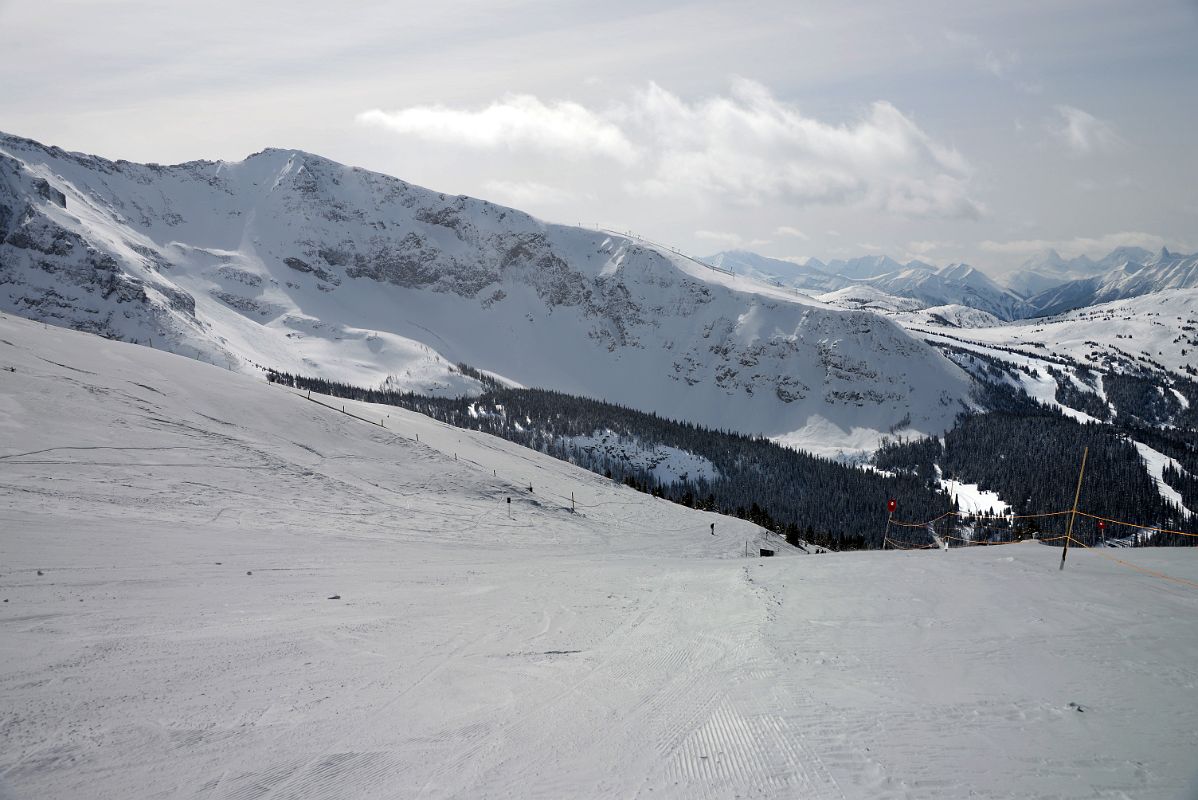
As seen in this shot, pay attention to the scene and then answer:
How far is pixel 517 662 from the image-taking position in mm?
11234

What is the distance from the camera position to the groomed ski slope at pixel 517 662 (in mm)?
7266

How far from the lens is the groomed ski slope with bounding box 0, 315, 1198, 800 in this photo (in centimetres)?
727

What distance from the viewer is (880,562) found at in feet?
75.9

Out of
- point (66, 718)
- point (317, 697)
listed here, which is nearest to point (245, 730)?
point (317, 697)

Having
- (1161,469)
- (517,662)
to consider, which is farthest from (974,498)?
(517,662)

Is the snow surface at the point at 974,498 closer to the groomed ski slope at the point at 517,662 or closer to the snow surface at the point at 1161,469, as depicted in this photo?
the snow surface at the point at 1161,469

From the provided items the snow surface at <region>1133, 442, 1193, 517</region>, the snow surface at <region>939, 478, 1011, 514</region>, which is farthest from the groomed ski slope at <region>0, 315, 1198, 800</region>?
the snow surface at <region>1133, 442, 1193, 517</region>

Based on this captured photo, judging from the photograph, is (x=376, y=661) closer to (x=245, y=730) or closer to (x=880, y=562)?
(x=245, y=730)

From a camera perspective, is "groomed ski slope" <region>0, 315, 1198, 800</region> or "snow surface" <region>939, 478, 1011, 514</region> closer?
"groomed ski slope" <region>0, 315, 1198, 800</region>

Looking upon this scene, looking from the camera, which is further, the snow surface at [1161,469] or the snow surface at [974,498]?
the snow surface at [974,498]

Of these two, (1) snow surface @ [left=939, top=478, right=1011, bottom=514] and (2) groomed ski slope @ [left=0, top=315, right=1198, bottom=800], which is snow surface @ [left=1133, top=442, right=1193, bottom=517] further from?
(2) groomed ski slope @ [left=0, top=315, right=1198, bottom=800]

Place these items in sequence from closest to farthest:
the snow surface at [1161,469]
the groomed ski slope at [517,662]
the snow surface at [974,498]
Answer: the groomed ski slope at [517,662]
the snow surface at [1161,469]
the snow surface at [974,498]

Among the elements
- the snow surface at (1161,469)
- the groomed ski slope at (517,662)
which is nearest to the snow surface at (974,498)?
the snow surface at (1161,469)

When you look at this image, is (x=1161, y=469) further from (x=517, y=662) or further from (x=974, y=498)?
(x=517, y=662)
